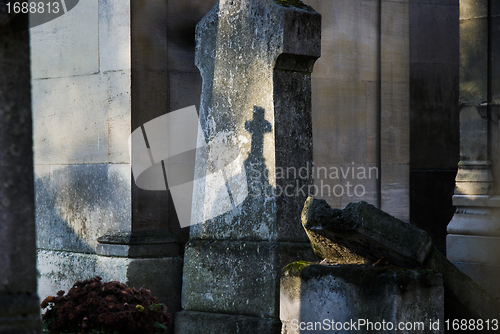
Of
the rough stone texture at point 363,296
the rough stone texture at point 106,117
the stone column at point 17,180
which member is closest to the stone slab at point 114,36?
the rough stone texture at point 106,117

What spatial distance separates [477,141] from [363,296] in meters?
4.03

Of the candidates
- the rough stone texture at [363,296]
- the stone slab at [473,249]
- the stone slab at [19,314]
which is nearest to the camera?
the stone slab at [19,314]

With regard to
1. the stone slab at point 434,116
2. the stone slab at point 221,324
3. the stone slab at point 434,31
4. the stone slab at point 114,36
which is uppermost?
the stone slab at point 434,31

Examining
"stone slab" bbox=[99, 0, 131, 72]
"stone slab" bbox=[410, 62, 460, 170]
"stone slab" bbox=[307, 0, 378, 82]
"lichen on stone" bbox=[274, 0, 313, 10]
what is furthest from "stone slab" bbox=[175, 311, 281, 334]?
"stone slab" bbox=[410, 62, 460, 170]

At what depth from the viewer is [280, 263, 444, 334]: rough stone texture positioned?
13.7 ft

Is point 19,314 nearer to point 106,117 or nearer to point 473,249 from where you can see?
point 106,117

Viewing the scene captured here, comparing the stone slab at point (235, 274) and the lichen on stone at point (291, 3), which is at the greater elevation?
the lichen on stone at point (291, 3)

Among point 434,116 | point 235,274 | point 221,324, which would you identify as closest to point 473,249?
point 434,116

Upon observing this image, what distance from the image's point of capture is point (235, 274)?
18.1ft

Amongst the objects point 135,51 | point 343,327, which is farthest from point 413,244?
point 135,51

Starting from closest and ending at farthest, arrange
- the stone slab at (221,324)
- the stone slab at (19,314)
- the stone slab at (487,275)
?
1. the stone slab at (19,314)
2. the stone slab at (221,324)
3. the stone slab at (487,275)

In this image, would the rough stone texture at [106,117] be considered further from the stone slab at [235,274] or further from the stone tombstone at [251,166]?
the stone tombstone at [251,166]

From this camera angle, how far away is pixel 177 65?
6293 millimetres

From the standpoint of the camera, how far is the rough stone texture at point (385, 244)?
435 centimetres
